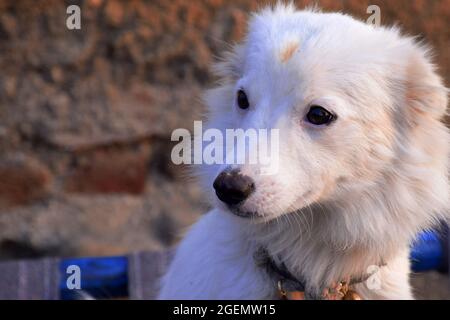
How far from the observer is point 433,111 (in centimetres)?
238

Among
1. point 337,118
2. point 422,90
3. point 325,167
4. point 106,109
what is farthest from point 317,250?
point 106,109

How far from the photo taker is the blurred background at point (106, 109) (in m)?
3.60

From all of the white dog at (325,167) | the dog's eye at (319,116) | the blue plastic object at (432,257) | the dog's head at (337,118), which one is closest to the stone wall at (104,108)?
the blue plastic object at (432,257)

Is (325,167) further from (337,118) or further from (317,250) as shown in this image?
(317,250)

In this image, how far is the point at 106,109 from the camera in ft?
12.1

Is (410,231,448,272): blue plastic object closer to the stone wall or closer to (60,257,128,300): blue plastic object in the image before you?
the stone wall

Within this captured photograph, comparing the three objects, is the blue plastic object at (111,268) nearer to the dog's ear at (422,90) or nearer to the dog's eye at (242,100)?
the dog's ear at (422,90)

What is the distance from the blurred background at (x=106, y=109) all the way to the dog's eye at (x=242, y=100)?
132 centimetres

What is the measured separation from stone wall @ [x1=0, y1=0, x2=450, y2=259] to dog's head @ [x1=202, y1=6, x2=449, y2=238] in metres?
1.28

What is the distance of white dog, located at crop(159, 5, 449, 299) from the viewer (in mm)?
2199

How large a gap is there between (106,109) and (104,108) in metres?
0.01

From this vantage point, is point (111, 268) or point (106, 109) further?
point (106, 109)

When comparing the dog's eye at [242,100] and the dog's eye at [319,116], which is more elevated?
the dog's eye at [242,100]

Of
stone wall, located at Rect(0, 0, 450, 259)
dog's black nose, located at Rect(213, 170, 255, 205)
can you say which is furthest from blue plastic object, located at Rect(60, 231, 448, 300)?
dog's black nose, located at Rect(213, 170, 255, 205)
